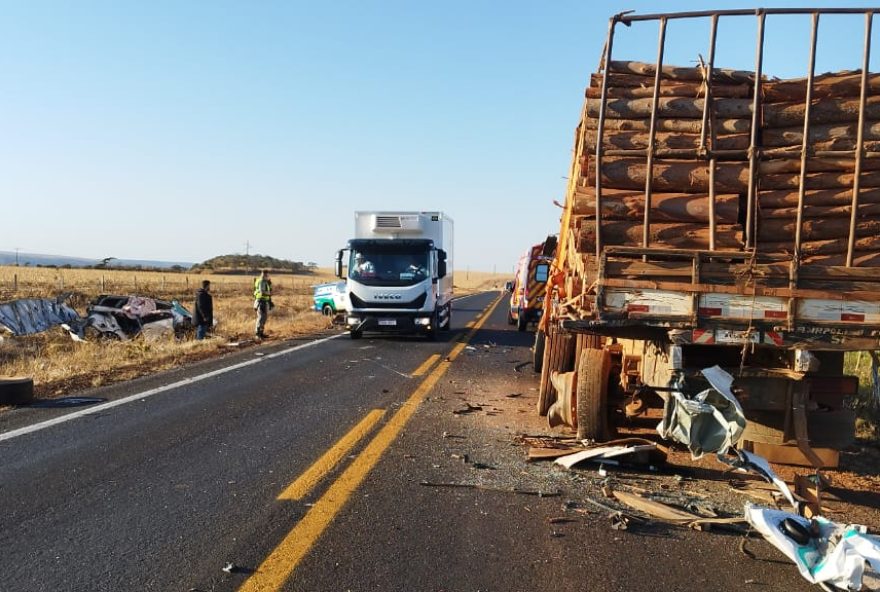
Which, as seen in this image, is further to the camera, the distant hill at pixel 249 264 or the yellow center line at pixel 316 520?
the distant hill at pixel 249 264

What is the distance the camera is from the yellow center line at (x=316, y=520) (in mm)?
3783

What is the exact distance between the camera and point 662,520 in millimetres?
4852

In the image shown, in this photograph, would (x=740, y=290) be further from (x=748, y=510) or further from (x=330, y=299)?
(x=330, y=299)

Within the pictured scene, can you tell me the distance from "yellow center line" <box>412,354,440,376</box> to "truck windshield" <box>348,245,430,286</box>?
3.46m

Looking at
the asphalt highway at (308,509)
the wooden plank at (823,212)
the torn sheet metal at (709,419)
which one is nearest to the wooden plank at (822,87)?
the wooden plank at (823,212)

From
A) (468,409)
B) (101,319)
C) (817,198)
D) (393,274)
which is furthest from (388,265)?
(817,198)

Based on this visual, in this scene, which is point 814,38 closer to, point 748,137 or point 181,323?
point 748,137

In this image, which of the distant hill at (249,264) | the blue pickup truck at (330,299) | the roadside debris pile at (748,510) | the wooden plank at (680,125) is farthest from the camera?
the distant hill at (249,264)

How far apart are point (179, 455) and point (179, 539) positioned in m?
2.12

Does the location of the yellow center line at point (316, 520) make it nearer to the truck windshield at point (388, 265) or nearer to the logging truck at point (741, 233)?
the logging truck at point (741, 233)

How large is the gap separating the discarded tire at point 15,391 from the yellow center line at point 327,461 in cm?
422

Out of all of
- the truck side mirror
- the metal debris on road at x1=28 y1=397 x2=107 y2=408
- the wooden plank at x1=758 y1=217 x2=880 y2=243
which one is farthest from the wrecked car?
the wooden plank at x1=758 y1=217 x2=880 y2=243

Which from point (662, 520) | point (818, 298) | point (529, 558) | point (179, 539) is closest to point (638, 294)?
point (818, 298)

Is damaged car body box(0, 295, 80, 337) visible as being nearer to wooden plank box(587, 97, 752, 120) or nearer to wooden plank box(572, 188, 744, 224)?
wooden plank box(572, 188, 744, 224)
